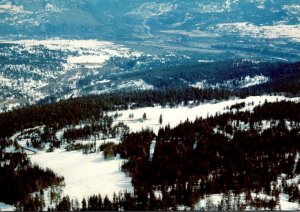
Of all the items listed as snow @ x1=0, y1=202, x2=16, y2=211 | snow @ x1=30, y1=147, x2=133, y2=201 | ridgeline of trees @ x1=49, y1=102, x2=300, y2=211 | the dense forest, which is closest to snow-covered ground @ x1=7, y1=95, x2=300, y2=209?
snow @ x1=30, y1=147, x2=133, y2=201

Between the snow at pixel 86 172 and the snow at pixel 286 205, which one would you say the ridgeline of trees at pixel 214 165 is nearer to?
the snow at pixel 286 205

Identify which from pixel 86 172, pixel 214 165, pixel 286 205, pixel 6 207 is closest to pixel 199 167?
pixel 214 165

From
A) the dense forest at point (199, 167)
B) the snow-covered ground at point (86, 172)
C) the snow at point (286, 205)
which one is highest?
the snow at point (286, 205)

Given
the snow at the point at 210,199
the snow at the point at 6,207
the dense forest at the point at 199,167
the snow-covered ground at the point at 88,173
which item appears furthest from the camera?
the snow-covered ground at the point at 88,173

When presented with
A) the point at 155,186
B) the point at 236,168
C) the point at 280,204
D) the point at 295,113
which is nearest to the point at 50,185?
the point at 155,186

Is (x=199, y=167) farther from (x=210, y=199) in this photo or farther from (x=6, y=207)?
(x=6, y=207)

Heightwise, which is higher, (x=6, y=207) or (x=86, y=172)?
(x=6, y=207)

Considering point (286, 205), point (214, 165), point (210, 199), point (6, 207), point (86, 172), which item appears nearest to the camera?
point (286, 205)

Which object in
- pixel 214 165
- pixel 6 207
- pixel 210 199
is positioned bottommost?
pixel 6 207

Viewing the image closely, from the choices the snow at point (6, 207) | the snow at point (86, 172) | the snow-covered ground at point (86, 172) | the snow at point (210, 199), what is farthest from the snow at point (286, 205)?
the snow at point (6, 207)
